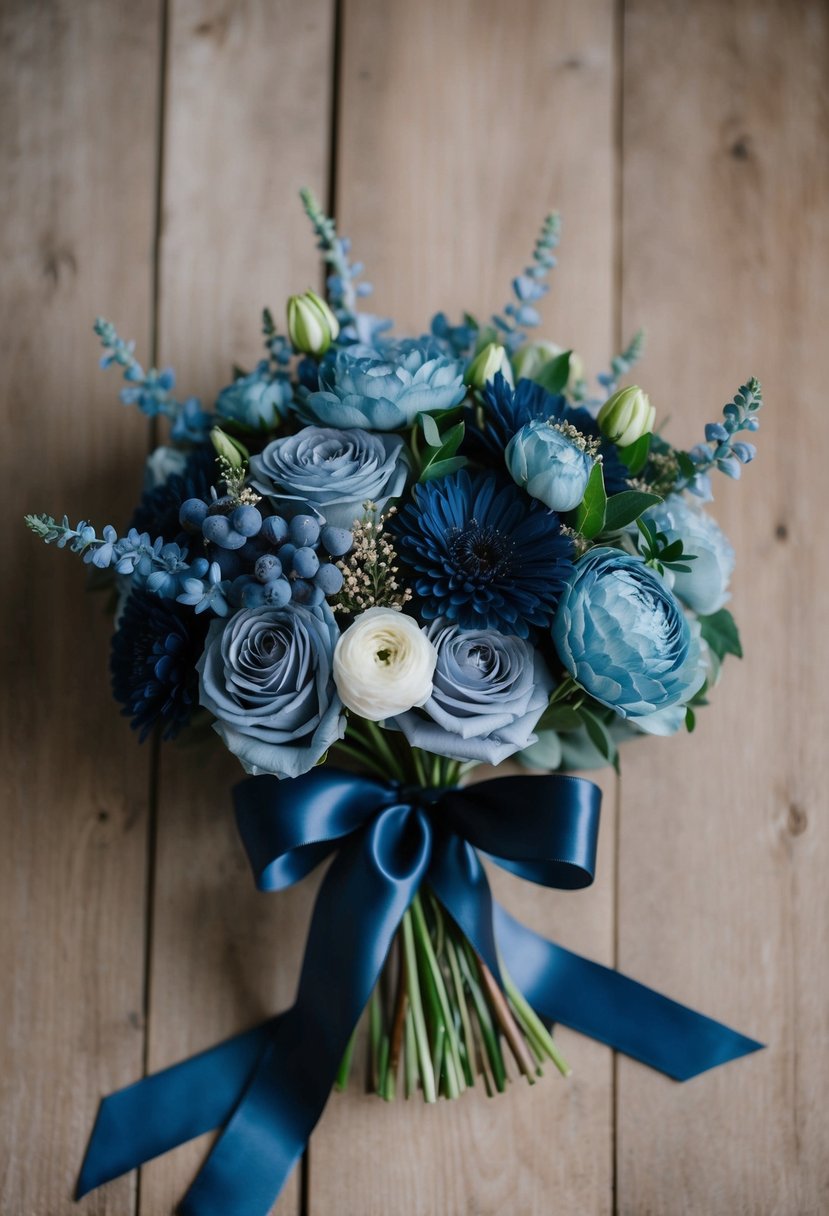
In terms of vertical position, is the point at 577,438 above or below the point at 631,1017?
above

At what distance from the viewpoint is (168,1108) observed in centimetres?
84

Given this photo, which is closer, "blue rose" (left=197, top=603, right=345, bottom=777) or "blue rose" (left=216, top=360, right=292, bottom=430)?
"blue rose" (left=197, top=603, right=345, bottom=777)

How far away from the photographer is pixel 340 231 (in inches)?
38.5

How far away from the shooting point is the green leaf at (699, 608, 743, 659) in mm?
762

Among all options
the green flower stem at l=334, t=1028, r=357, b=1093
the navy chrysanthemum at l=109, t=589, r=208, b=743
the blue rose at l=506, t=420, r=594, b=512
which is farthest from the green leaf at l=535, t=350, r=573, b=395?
the green flower stem at l=334, t=1028, r=357, b=1093

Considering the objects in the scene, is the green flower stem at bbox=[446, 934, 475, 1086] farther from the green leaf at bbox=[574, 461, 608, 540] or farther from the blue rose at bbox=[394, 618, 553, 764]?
the green leaf at bbox=[574, 461, 608, 540]

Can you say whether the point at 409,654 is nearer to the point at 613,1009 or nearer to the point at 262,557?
the point at 262,557

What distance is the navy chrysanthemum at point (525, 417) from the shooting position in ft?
2.22

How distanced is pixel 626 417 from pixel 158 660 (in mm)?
388

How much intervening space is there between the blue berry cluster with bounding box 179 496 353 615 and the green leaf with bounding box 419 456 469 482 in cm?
7

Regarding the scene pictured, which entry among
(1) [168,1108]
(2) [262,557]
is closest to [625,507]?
(2) [262,557]

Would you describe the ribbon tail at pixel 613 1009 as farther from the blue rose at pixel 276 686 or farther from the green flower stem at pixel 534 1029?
the blue rose at pixel 276 686

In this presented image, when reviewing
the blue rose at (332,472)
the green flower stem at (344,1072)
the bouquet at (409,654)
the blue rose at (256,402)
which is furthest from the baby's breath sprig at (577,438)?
the green flower stem at (344,1072)

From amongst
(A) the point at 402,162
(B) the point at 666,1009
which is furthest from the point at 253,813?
(A) the point at 402,162
